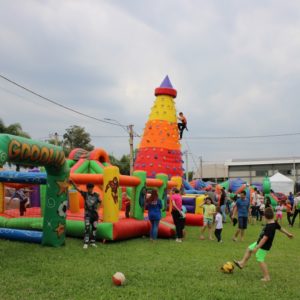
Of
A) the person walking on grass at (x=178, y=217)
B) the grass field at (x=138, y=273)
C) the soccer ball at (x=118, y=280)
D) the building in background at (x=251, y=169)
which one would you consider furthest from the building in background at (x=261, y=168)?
the soccer ball at (x=118, y=280)

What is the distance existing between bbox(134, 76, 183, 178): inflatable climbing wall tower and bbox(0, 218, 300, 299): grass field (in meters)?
8.59

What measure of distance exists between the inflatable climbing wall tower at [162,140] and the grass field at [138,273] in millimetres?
8590

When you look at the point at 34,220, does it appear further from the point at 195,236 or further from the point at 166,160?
the point at 166,160

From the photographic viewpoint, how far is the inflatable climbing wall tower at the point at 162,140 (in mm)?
17703

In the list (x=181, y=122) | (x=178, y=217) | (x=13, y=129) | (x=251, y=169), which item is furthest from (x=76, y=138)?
(x=178, y=217)

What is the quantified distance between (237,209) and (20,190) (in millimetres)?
6611

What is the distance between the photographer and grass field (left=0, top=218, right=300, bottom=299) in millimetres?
5059

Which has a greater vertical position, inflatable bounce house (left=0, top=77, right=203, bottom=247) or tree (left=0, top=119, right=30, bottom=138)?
tree (left=0, top=119, right=30, bottom=138)

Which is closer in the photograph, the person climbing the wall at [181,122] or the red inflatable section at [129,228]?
the red inflatable section at [129,228]

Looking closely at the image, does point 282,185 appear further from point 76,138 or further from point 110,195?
point 76,138

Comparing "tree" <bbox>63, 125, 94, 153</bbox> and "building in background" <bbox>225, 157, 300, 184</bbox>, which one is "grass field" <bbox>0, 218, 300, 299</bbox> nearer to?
Answer: "tree" <bbox>63, 125, 94, 153</bbox>

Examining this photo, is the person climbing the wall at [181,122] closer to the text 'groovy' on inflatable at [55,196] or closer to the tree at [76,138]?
the text 'groovy' on inflatable at [55,196]

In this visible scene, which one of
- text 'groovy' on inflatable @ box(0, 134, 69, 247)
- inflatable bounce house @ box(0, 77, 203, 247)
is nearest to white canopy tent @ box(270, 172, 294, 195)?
inflatable bounce house @ box(0, 77, 203, 247)

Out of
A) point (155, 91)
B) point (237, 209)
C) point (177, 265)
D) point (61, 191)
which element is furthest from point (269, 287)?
point (155, 91)
